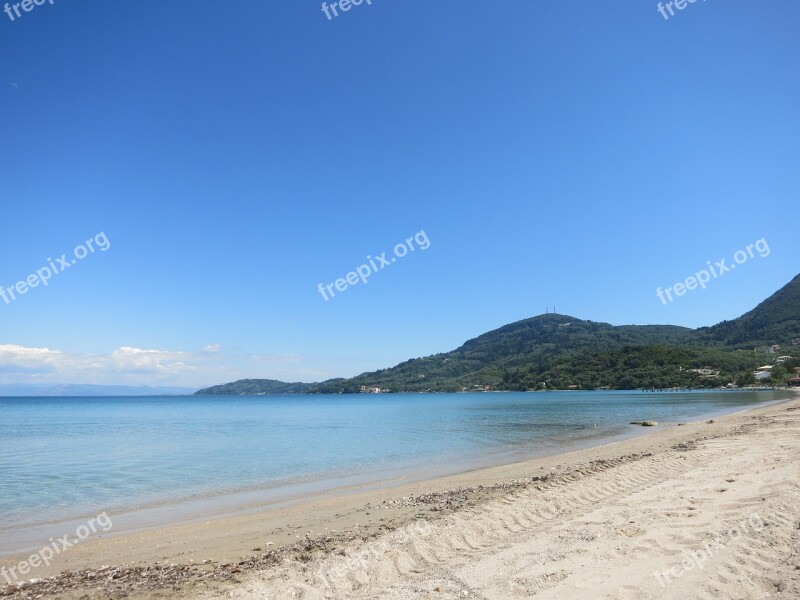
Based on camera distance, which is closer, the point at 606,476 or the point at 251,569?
the point at 251,569

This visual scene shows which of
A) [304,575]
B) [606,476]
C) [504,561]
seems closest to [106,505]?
[304,575]

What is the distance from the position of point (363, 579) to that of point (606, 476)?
362 inches

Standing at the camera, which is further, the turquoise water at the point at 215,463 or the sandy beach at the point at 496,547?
the turquoise water at the point at 215,463

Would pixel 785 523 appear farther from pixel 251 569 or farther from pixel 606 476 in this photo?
pixel 251 569

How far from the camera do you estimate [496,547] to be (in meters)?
7.83

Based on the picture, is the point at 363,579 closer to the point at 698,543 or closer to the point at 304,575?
the point at 304,575

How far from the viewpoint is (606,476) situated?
13453 mm

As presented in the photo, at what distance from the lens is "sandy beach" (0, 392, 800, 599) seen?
6211mm

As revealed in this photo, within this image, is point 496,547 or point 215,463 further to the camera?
point 215,463

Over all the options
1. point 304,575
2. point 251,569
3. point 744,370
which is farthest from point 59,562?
point 744,370

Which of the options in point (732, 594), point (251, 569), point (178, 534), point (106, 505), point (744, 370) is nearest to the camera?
point (732, 594)

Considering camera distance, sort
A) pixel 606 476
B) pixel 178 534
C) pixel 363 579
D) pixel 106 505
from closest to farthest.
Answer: pixel 363 579 → pixel 178 534 → pixel 606 476 → pixel 106 505

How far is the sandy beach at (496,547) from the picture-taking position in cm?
621

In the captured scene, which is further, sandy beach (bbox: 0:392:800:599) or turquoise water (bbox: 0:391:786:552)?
turquoise water (bbox: 0:391:786:552)
